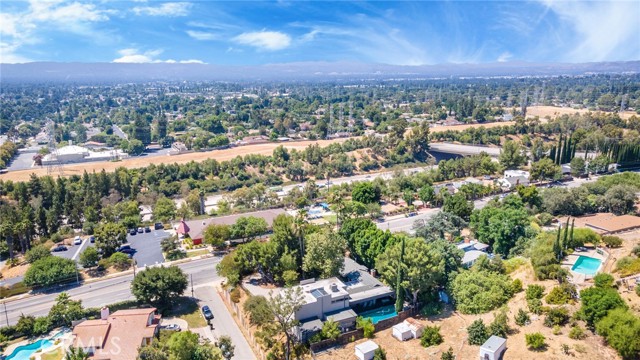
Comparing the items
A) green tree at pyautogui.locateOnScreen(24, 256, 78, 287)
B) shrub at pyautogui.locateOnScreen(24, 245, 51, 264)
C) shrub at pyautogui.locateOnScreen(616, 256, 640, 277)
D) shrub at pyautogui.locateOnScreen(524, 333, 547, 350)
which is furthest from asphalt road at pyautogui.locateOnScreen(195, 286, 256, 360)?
shrub at pyautogui.locateOnScreen(616, 256, 640, 277)

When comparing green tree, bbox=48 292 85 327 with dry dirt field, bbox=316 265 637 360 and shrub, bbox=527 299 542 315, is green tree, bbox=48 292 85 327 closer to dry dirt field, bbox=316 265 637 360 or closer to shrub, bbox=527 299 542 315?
dry dirt field, bbox=316 265 637 360

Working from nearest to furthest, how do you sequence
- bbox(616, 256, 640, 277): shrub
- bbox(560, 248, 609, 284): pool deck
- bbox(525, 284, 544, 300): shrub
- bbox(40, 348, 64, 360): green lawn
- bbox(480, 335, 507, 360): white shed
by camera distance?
bbox(480, 335, 507, 360): white shed
bbox(40, 348, 64, 360): green lawn
bbox(525, 284, 544, 300): shrub
bbox(616, 256, 640, 277): shrub
bbox(560, 248, 609, 284): pool deck

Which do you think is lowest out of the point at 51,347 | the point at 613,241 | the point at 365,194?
the point at 51,347

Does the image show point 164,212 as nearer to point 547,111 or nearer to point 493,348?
point 493,348

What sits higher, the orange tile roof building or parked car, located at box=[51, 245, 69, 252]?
the orange tile roof building

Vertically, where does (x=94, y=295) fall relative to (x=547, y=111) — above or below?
below

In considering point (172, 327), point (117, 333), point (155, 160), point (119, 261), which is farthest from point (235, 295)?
point (155, 160)

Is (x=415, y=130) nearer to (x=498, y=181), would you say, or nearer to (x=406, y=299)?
(x=498, y=181)
